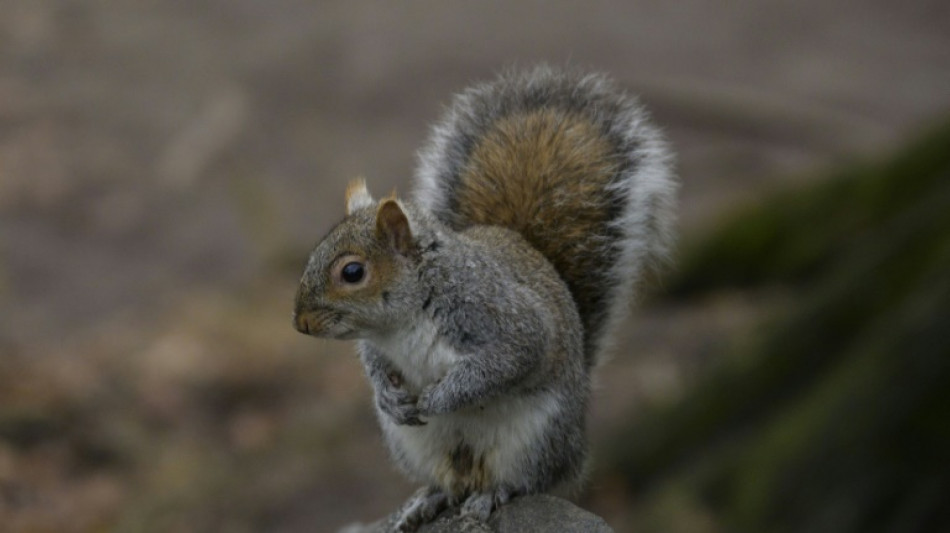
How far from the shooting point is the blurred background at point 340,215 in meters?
3.69

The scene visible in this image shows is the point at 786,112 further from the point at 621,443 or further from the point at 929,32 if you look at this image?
the point at 621,443

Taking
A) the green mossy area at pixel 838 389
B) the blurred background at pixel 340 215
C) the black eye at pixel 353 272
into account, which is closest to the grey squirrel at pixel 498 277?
the black eye at pixel 353 272

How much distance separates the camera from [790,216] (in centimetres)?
577

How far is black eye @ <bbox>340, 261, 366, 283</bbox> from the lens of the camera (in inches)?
85.4

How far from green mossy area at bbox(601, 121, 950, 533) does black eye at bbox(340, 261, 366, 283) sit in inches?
61.2

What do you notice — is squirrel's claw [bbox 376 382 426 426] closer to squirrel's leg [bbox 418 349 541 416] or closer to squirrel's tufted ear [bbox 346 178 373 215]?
squirrel's leg [bbox 418 349 541 416]

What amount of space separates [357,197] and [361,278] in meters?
0.25

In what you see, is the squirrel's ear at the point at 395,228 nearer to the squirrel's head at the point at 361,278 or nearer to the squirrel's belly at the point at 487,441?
the squirrel's head at the point at 361,278

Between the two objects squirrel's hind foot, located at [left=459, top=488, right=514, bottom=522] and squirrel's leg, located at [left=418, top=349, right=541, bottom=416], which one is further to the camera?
squirrel's hind foot, located at [left=459, top=488, right=514, bottom=522]

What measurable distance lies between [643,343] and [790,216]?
2.95 feet

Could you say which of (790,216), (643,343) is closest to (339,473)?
(643,343)

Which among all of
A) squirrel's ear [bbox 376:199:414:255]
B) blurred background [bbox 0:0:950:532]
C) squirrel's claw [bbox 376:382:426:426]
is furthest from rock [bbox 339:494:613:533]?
blurred background [bbox 0:0:950:532]

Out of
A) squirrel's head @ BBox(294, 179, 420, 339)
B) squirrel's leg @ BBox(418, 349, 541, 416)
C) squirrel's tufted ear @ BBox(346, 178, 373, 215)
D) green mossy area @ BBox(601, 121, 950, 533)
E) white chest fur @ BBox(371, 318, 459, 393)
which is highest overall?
squirrel's tufted ear @ BBox(346, 178, 373, 215)

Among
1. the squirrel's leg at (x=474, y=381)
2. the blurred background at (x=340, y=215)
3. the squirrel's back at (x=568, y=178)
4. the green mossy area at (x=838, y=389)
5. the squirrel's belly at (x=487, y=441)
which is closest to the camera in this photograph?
the squirrel's leg at (x=474, y=381)
